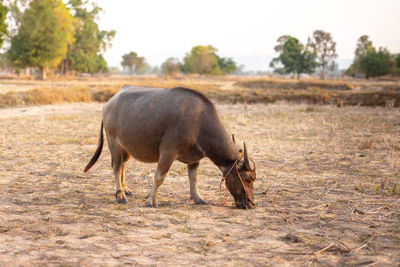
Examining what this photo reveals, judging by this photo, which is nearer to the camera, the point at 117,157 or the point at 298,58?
the point at 117,157

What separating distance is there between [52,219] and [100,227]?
30.2 inches

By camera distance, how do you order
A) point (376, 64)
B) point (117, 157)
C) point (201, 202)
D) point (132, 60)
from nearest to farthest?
1. point (201, 202)
2. point (117, 157)
3. point (376, 64)
4. point (132, 60)

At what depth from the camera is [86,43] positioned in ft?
239

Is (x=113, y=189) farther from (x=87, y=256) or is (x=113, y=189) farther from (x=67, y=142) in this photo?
(x=67, y=142)

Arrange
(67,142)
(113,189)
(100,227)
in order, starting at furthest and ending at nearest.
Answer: (67,142), (113,189), (100,227)

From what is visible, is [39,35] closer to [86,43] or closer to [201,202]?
[86,43]

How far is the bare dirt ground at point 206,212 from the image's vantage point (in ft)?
13.9

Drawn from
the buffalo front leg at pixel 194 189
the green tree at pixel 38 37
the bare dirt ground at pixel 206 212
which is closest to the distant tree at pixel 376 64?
the green tree at pixel 38 37

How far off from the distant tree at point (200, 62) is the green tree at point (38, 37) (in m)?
38.8

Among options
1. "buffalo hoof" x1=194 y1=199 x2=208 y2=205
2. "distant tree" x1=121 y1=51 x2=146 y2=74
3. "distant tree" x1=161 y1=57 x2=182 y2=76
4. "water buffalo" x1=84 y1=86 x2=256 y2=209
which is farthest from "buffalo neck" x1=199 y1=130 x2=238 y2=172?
"distant tree" x1=121 y1=51 x2=146 y2=74

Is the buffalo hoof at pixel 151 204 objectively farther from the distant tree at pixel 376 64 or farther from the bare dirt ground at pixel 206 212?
the distant tree at pixel 376 64

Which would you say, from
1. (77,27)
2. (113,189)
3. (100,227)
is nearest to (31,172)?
(113,189)

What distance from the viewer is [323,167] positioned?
8.95 metres

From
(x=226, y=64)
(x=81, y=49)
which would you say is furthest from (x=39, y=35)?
(x=226, y=64)
